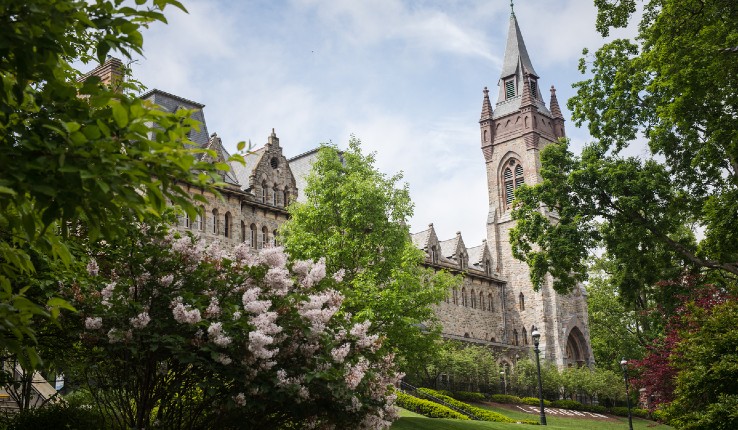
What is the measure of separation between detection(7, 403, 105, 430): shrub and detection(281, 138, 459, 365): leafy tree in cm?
1200

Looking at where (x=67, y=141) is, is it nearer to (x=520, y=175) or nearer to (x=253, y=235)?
(x=253, y=235)

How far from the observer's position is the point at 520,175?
6700 cm

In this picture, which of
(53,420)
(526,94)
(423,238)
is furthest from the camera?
(526,94)

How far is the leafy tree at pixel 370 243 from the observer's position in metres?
24.6

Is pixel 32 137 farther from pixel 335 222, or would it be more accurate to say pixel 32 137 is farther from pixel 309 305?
pixel 335 222

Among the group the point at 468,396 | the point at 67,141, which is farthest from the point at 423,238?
the point at 67,141

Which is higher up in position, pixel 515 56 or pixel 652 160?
pixel 515 56

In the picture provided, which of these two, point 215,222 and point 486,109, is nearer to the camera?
point 215,222

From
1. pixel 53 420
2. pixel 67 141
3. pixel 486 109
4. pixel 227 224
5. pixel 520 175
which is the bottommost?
pixel 53 420

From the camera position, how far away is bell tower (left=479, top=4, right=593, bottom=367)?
62.8 metres

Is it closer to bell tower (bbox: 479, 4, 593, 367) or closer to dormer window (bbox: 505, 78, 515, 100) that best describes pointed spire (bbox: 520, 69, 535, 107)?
bell tower (bbox: 479, 4, 593, 367)

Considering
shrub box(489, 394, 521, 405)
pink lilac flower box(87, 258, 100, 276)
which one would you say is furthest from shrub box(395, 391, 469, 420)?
pink lilac flower box(87, 258, 100, 276)

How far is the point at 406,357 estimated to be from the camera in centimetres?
2562

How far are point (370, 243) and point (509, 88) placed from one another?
4736 cm
